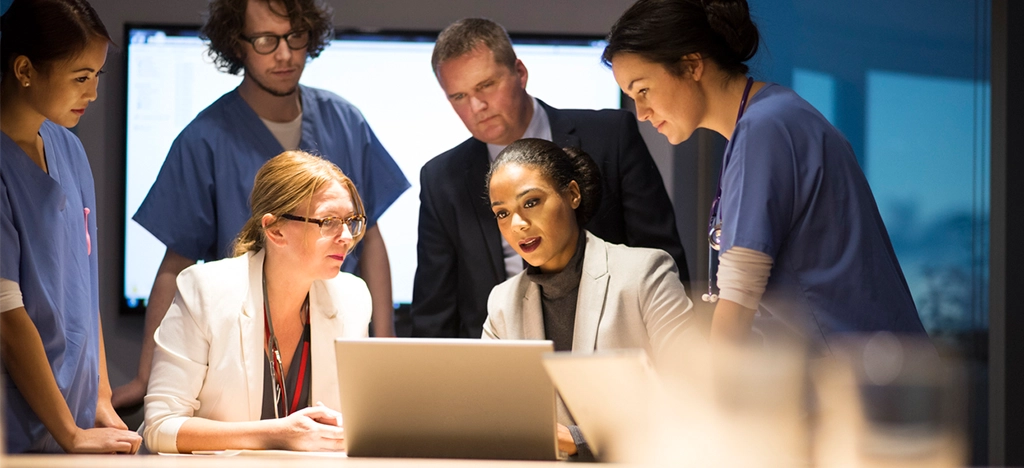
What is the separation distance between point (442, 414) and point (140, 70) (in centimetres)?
265

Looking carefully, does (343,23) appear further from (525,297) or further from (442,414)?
(442,414)

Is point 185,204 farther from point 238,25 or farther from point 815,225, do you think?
point 815,225

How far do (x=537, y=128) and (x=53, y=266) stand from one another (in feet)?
4.78

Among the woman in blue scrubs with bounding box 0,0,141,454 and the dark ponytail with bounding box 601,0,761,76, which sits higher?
the dark ponytail with bounding box 601,0,761,76

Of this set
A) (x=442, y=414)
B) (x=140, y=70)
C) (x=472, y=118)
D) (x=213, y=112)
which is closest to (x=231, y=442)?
(x=442, y=414)

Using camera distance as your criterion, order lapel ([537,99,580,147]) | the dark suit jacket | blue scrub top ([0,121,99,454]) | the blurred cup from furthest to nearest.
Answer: lapel ([537,99,580,147]), the dark suit jacket, blue scrub top ([0,121,99,454]), the blurred cup

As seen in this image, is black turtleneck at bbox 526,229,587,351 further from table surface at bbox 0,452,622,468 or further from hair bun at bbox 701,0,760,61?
table surface at bbox 0,452,622,468

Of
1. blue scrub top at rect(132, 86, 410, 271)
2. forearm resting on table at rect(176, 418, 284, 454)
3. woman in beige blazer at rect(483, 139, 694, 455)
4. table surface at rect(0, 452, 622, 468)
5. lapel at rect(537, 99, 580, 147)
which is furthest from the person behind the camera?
blue scrub top at rect(132, 86, 410, 271)

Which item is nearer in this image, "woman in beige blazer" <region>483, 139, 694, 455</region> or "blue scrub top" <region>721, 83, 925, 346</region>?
"blue scrub top" <region>721, 83, 925, 346</region>

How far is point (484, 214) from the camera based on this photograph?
2.77 m

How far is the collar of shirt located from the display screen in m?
0.66

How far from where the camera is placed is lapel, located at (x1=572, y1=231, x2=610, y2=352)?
213 cm

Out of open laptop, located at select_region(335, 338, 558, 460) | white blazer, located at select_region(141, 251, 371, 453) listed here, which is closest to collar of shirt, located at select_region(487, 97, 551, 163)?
white blazer, located at select_region(141, 251, 371, 453)

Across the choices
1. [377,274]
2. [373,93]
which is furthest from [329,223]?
[373,93]
